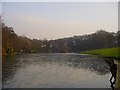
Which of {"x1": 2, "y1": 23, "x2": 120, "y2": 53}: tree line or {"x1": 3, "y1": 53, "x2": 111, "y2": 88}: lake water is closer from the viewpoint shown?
{"x1": 3, "y1": 53, "x2": 111, "y2": 88}: lake water

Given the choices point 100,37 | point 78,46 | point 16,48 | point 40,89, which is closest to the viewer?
point 40,89

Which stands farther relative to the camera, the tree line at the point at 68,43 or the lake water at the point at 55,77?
the tree line at the point at 68,43

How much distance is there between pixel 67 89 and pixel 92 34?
308 ft

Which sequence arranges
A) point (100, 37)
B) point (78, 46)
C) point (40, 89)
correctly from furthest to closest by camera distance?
1. point (78, 46)
2. point (100, 37)
3. point (40, 89)

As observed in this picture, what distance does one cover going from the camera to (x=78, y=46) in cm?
11494

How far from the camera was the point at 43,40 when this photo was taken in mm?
121625

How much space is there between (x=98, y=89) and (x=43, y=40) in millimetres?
107924

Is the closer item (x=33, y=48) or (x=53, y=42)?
(x=33, y=48)

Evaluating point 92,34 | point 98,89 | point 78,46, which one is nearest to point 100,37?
point 92,34

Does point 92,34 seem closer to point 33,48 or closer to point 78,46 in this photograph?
point 78,46

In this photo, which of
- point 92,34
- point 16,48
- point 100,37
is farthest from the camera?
point 92,34

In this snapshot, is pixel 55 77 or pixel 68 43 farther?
pixel 68 43

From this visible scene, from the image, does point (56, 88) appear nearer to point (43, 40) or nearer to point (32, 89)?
point (32, 89)

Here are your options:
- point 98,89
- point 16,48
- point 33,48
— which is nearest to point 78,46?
point 33,48
